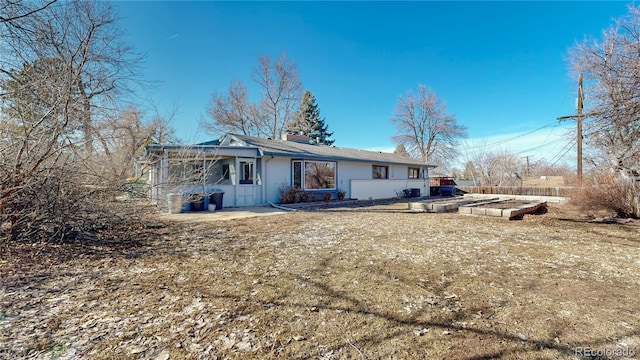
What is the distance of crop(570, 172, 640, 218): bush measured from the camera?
24.5 ft

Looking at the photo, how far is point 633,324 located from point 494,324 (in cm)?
117

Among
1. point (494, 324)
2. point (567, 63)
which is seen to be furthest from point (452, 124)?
point (494, 324)

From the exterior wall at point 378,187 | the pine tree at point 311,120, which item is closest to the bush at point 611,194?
the exterior wall at point 378,187

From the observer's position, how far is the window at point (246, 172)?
1181 cm

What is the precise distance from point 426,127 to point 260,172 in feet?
76.3

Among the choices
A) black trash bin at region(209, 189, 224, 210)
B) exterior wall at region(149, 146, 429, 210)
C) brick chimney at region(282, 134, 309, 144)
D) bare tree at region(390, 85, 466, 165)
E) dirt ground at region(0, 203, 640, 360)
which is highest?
bare tree at region(390, 85, 466, 165)

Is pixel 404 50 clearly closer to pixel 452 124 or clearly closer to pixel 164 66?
pixel 164 66

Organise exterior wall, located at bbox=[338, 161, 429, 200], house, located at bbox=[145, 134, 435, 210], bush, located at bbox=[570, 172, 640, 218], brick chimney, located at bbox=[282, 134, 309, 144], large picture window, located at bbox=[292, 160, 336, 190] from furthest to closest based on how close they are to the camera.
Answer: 1. brick chimney, located at bbox=[282, 134, 309, 144]
2. exterior wall, located at bbox=[338, 161, 429, 200]
3. large picture window, located at bbox=[292, 160, 336, 190]
4. house, located at bbox=[145, 134, 435, 210]
5. bush, located at bbox=[570, 172, 640, 218]

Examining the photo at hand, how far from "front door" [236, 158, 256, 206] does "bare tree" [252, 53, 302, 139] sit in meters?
13.4

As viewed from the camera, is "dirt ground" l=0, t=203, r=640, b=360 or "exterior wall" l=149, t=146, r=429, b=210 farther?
"exterior wall" l=149, t=146, r=429, b=210

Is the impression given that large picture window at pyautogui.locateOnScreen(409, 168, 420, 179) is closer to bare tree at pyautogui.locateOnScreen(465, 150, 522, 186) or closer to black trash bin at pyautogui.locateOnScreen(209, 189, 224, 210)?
bare tree at pyautogui.locateOnScreen(465, 150, 522, 186)

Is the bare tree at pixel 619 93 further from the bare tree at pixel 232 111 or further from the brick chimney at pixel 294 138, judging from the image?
the bare tree at pixel 232 111

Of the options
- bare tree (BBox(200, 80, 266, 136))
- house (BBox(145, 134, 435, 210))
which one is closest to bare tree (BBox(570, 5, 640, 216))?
house (BBox(145, 134, 435, 210))

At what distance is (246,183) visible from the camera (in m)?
11.8
